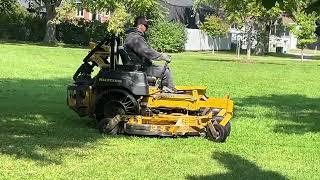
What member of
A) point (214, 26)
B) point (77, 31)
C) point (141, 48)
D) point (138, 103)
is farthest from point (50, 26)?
point (138, 103)

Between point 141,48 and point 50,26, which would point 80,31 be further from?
point 141,48

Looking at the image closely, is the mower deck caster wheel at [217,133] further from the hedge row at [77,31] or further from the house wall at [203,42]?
the house wall at [203,42]

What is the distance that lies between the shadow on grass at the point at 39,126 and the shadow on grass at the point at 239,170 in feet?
5.64

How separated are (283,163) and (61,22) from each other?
40.4 metres

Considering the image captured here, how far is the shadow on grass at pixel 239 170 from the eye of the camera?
262 inches

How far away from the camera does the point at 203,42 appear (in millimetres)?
56969

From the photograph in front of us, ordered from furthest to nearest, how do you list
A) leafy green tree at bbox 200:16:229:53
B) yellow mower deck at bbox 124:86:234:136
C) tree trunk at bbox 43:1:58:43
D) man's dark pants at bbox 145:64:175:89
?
1. leafy green tree at bbox 200:16:229:53
2. tree trunk at bbox 43:1:58:43
3. man's dark pants at bbox 145:64:175:89
4. yellow mower deck at bbox 124:86:234:136

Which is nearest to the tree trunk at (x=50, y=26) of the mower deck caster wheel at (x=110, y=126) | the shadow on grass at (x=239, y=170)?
the mower deck caster wheel at (x=110, y=126)

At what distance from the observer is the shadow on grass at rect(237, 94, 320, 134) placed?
10.6 m

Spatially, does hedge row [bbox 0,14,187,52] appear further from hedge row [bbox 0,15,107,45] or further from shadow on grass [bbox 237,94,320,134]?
shadow on grass [bbox 237,94,320,134]

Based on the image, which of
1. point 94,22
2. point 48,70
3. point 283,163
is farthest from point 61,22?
point 283,163

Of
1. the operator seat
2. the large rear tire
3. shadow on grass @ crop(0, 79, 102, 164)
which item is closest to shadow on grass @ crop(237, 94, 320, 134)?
the operator seat

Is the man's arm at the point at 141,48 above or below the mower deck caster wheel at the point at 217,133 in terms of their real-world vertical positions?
above

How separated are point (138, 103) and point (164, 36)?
36.3m
